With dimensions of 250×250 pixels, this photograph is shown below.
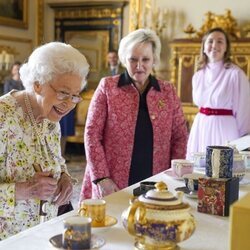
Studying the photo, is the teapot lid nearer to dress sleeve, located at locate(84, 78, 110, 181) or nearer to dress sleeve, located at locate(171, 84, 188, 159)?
dress sleeve, located at locate(84, 78, 110, 181)

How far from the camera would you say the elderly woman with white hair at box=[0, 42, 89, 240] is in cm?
176

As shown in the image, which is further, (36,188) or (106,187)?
(106,187)

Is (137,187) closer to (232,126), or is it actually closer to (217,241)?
(217,241)

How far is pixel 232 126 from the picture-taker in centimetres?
403

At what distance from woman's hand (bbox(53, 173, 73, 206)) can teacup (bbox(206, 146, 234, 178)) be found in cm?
56

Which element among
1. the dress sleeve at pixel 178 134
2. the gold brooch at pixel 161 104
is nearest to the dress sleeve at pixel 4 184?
the gold brooch at pixel 161 104

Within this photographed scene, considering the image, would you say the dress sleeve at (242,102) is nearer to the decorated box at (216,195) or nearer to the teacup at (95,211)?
the decorated box at (216,195)

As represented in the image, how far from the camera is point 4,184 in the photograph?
5.75 feet

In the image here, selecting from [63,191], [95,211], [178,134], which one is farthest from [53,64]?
[178,134]

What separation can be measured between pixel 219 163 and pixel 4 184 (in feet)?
2.56

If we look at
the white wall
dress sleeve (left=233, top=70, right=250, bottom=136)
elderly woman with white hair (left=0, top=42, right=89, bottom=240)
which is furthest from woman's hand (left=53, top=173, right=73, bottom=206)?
the white wall

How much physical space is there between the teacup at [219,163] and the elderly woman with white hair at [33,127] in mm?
545

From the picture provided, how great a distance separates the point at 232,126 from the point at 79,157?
13.3 feet

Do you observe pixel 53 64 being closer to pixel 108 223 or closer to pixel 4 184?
pixel 4 184
